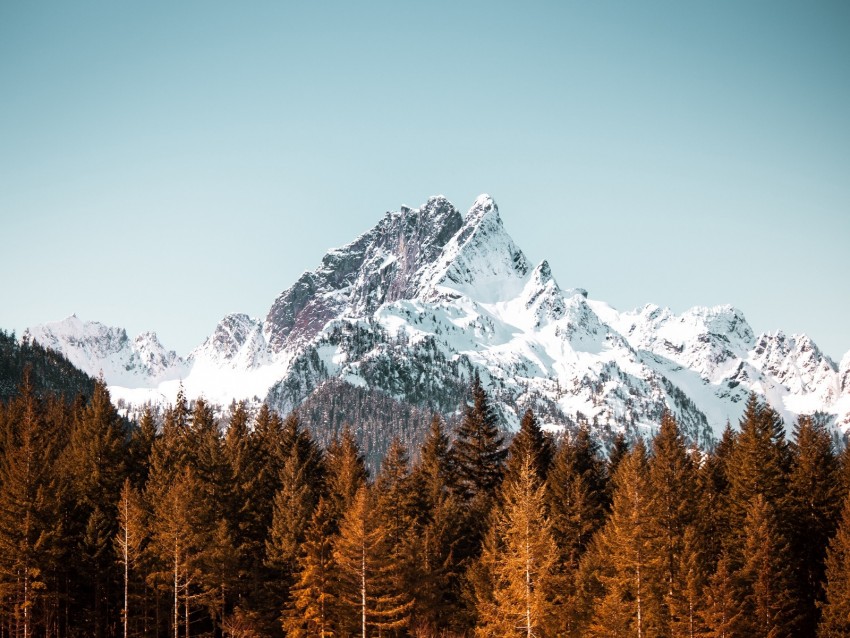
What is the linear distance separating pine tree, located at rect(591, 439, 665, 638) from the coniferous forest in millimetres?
132

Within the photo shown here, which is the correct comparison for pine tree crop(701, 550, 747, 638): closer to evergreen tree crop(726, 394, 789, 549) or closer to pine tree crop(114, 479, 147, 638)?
evergreen tree crop(726, 394, 789, 549)

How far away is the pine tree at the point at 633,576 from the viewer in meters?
49.1

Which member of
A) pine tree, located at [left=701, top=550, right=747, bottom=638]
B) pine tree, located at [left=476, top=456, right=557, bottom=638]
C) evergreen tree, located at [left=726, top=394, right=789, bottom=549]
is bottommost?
pine tree, located at [left=701, top=550, right=747, bottom=638]

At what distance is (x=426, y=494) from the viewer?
6506 cm

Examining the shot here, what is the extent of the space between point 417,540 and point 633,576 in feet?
51.4

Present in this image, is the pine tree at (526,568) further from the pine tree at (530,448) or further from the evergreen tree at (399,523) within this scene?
the pine tree at (530,448)

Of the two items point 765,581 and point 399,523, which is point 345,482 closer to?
point 399,523

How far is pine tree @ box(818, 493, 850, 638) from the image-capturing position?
48.5m

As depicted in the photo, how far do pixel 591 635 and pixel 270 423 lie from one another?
38.3 meters

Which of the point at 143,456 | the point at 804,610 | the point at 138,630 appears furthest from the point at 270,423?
the point at 804,610

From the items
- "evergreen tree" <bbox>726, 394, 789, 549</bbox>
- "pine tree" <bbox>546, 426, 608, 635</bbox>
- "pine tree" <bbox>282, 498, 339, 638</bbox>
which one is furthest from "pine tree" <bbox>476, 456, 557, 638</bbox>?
"evergreen tree" <bbox>726, 394, 789, 549</bbox>

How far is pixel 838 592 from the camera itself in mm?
49438

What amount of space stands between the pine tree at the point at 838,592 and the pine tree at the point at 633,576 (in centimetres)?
1061

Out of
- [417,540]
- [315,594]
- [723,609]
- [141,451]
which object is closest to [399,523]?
[417,540]
